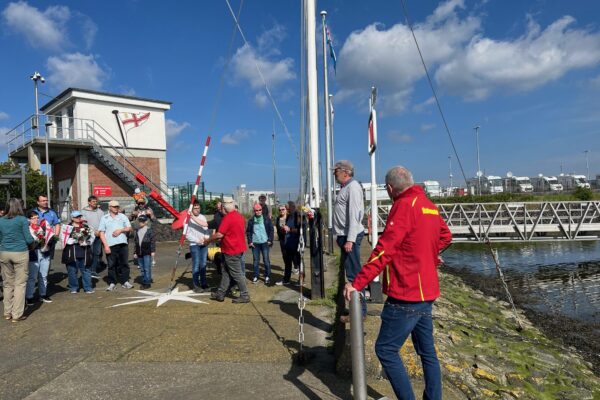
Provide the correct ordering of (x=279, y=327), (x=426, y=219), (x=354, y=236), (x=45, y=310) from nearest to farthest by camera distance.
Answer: (x=426, y=219) → (x=354, y=236) → (x=279, y=327) → (x=45, y=310)

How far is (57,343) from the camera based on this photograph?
5387mm

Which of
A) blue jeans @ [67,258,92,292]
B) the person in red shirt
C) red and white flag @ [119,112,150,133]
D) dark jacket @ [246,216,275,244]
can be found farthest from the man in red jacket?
red and white flag @ [119,112,150,133]

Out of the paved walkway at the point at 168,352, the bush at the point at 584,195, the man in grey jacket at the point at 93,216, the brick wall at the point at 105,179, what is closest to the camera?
the paved walkway at the point at 168,352

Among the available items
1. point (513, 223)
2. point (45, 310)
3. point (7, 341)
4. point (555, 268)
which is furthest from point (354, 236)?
point (513, 223)

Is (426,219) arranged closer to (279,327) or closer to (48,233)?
(279,327)

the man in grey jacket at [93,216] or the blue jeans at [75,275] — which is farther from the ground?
the man in grey jacket at [93,216]

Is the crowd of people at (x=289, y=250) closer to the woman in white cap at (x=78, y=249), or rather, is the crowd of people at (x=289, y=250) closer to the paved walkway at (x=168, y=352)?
the woman in white cap at (x=78, y=249)

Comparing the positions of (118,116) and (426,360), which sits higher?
(118,116)

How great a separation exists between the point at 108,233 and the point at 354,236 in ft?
17.9

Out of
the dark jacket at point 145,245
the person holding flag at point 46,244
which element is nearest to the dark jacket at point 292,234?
the dark jacket at point 145,245

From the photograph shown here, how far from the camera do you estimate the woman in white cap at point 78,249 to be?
25.7 feet

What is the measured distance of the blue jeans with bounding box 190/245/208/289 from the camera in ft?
26.8

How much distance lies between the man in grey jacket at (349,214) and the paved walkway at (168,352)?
105 centimetres

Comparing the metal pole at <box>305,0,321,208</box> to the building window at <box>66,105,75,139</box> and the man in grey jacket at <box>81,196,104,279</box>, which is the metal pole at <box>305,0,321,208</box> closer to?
the man in grey jacket at <box>81,196,104,279</box>
